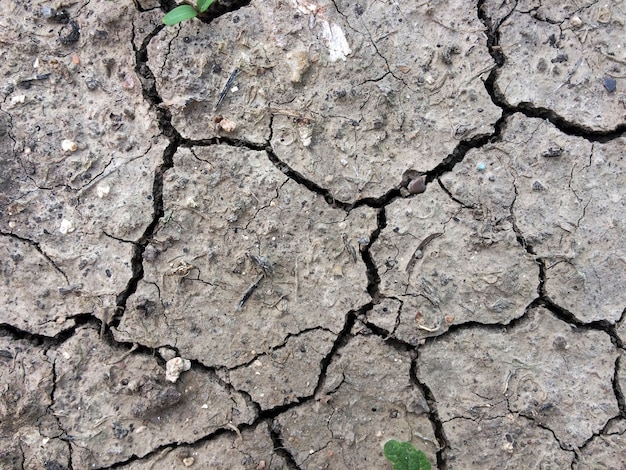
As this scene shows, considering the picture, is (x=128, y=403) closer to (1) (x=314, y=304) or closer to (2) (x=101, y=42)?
(1) (x=314, y=304)

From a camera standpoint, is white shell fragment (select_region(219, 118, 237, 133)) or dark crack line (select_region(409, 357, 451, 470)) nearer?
dark crack line (select_region(409, 357, 451, 470))

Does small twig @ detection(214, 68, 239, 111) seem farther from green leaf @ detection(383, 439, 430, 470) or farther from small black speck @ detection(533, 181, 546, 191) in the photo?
green leaf @ detection(383, 439, 430, 470)

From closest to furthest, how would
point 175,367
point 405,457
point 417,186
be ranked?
1. point 405,457
2. point 175,367
3. point 417,186

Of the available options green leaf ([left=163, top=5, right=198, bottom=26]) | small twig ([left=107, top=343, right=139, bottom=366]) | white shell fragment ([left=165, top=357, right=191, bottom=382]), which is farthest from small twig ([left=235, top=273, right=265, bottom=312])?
green leaf ([left=163, top=5, right=198, bottom=26])

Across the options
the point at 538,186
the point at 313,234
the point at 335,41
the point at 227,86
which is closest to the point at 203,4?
the point at 227,86

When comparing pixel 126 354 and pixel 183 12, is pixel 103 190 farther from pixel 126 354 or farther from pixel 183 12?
pixel 183 12

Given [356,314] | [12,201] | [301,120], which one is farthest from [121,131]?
[356,314]

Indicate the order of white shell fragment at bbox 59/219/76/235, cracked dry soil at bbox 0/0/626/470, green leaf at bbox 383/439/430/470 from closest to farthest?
A: green leaf at bbox 383/439/430/470 → cracked dry soil at bbox 0/0/626/470 → white shell fragment at bbox 59/219/76/235
